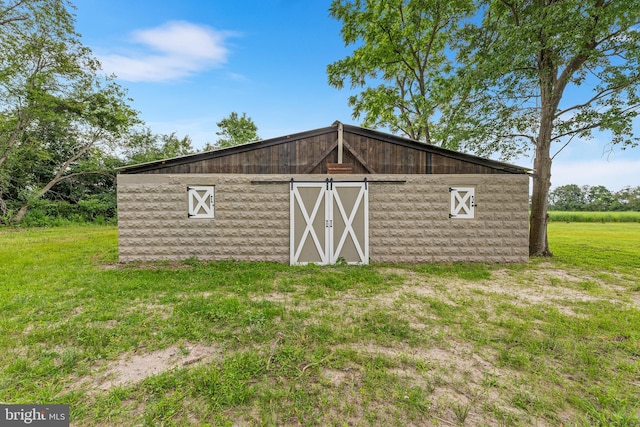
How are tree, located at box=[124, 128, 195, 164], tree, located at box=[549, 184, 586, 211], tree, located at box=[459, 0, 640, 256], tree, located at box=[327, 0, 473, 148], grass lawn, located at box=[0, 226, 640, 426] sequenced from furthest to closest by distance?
tree, located at box=[549, 184, 586, 211], tree, located at box=[124, 128, 195, 164], tree, located at box=[327, 0, 473, 148], tree, located at box=[459, 0, 640, 256], grass lawn, located at box=[0, 226, 640, 426]

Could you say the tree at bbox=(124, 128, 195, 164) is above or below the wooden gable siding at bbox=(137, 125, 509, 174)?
above

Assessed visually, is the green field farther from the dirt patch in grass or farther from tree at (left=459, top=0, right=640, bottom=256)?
the dirt patch in grass

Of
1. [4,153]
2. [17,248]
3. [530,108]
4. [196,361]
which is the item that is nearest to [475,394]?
[196,361]

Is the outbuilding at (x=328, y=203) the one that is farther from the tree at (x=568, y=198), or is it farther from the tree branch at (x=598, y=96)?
the tree at (x=568, y=198)

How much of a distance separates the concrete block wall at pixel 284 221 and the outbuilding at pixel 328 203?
0.10 ft

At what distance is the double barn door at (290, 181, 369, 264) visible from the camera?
7410mm

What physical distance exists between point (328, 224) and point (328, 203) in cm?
63

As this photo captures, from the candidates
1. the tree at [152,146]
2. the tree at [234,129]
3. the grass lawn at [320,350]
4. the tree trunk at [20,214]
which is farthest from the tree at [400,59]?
the tree trunk at [20,214]

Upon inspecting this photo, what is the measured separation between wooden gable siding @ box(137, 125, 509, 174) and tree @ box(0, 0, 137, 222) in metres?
16.8

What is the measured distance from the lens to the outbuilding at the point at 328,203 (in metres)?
7.43

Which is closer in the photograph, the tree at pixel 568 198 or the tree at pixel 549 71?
the tree at pixel 549 71

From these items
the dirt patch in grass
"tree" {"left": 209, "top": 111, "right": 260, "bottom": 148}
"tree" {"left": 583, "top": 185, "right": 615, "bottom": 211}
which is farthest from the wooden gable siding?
"tree" {"left": 583, "top": 185, "right": 615, "bottom": 211}

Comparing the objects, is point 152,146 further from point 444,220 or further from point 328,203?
→ point 444,220

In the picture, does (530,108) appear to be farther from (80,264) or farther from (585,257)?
(80,264)
